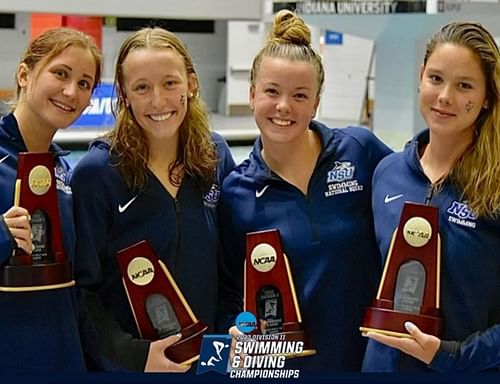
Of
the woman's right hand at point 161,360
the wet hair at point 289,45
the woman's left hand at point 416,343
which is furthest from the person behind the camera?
the wet hair at point 289,45

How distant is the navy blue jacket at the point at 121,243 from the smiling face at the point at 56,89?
99mm

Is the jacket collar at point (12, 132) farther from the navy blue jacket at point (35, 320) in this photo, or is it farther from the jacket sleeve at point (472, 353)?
the jacket sleeve at point (472, 353)

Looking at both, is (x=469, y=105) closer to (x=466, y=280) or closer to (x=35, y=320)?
(x=466, y=280)

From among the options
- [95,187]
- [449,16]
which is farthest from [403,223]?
[449,16]

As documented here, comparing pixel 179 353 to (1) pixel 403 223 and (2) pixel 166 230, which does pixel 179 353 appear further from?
(1) pixel 403 223

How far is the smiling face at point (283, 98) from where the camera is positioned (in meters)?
1.64

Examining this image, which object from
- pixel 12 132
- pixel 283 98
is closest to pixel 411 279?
pixel 283 98

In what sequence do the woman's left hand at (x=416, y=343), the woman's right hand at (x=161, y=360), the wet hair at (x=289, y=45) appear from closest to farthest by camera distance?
the woman's left hand at (x=416, y=343) → the woman's right hand at (x=161, y=360) → the wet hair at (x=289, y=45)

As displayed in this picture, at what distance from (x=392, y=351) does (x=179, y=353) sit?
0.41 metres

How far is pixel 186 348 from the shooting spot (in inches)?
62.1

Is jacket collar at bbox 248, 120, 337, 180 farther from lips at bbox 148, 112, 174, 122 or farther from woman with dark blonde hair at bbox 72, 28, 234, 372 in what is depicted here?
lips at bbox 148, 112, 174, 122

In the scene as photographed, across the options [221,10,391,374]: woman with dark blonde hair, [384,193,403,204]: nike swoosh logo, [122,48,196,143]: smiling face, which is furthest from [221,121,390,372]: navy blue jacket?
[122,48,196,143]: smiling face

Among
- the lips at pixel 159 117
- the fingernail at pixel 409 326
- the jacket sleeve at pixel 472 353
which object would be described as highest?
the lips at pixel 159 117

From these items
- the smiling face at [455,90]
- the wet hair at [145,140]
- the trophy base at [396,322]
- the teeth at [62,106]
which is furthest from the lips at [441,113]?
the teeth at [62,106]
